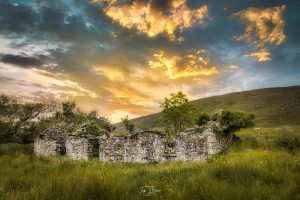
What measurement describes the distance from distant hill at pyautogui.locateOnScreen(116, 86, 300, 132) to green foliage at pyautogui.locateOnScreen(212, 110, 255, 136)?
132 feet

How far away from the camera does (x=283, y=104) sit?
80250 millimetres

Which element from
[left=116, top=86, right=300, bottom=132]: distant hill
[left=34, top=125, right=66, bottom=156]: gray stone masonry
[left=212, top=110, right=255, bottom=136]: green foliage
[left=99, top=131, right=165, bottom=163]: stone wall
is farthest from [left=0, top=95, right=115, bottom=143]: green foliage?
[left=116, top=86, right=300, bottom=132]: distant hill

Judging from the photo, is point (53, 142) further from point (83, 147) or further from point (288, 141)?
point (288, 141)

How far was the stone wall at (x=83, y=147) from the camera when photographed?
1719cm

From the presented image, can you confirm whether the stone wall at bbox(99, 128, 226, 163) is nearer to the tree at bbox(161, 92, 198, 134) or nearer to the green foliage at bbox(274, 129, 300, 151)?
the green foliage at bbox(274, 129, 300, 151)

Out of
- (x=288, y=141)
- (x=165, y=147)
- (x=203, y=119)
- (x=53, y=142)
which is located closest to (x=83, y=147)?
(x=53, y=142)

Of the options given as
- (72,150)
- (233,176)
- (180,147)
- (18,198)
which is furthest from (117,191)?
(72,150)

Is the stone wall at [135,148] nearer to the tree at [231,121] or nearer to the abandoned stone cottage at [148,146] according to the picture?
the abandoned stone cottage at [148,146]

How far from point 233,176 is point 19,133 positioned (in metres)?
23.9

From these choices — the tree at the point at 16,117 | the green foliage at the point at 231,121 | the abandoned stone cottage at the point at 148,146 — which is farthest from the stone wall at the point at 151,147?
the tree at the point at 16,117

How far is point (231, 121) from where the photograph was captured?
16516mm

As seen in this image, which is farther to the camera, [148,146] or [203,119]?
[203,119]

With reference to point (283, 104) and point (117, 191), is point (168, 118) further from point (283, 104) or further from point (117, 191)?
point (283, 104)

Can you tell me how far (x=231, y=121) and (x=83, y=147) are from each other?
8.46 m
